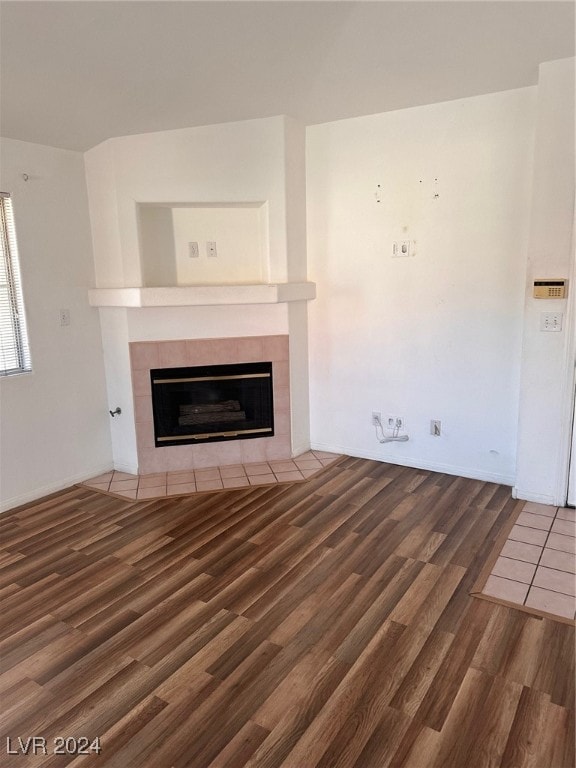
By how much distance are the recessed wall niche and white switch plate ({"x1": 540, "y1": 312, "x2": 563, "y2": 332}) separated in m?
1.87

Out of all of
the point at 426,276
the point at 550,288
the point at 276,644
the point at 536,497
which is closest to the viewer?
the point at 276,644

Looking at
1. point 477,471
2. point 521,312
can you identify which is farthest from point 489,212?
point 477,471

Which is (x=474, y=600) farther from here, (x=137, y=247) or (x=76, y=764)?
(x=137, y=247)

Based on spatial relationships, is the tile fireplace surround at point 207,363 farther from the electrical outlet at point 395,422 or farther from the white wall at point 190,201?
the electrical outlet at point 395,422

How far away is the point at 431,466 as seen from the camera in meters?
3.69

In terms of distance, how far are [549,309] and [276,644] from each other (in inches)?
90.5

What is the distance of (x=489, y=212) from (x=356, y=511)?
79.0 inches

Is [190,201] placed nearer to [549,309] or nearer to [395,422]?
[395,422]

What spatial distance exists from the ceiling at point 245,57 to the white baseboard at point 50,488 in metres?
2.25

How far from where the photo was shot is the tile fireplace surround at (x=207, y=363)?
3721 millimetres

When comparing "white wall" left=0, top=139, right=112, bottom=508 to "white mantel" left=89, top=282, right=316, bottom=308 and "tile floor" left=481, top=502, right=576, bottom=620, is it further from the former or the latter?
"tile floor" left=481, top=502, right=576, bottom=620

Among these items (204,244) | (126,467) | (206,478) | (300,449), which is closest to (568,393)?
(300,449)

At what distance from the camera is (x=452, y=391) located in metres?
3.51

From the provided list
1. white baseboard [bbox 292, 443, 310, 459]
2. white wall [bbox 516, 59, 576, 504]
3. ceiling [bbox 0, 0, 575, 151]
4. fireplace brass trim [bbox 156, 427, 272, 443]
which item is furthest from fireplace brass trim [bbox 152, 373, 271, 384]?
white wall [bbox 516, 59, 576, 504]
